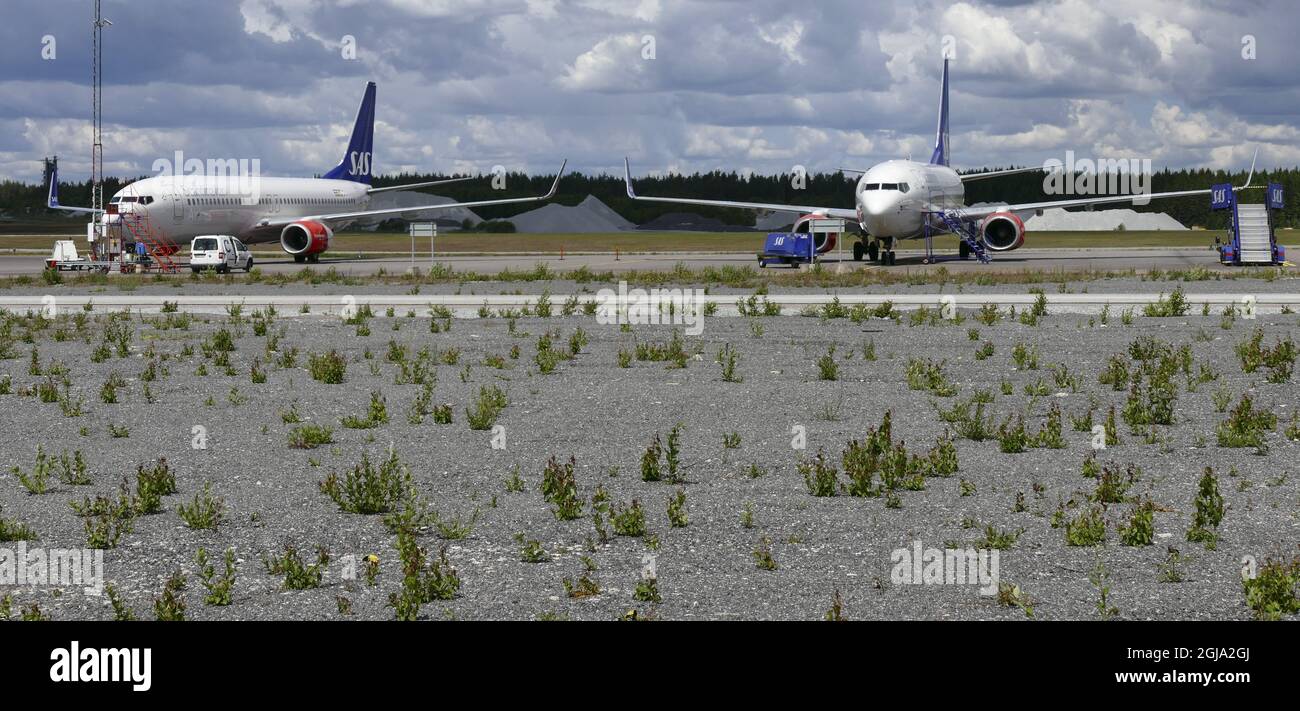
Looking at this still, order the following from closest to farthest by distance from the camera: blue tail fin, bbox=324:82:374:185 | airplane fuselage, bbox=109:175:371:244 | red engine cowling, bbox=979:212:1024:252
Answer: red engine cowling, bbox=979:212:1024:252 → airplane fuselage, bbox=109:175:371:244 → blue tail fin, bbox=324:82:374:185

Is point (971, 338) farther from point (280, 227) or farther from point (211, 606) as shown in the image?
point (280, 227)

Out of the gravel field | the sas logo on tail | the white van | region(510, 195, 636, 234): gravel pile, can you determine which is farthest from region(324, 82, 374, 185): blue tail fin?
region(510, 195, 636, 234): gravel pile

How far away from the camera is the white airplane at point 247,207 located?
5184 cm

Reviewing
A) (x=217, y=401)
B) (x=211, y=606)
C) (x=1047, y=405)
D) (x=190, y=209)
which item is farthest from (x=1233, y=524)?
(x=190, y=209)

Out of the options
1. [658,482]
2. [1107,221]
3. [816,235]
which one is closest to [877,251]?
[816,235]

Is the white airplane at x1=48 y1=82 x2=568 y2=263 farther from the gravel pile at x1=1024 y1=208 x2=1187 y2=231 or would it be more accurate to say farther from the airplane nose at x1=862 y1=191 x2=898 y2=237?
the gravel pile at x1=1024 y1=208 x2=1187 y2=231

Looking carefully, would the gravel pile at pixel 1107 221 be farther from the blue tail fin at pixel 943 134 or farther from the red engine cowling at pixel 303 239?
the red engine cowling at pixel 303 239

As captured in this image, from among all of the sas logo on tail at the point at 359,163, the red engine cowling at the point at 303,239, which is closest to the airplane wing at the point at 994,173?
the red engine cowling at the point at 303,239

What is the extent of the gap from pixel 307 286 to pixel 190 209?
18.2m

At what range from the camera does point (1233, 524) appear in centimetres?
949

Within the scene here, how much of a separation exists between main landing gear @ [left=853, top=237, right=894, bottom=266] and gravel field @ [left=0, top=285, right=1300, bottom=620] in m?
27.9

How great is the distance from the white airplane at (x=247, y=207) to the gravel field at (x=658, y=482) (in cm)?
2882

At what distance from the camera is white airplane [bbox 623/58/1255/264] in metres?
46.4

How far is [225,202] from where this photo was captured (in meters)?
56.5
